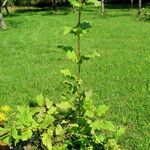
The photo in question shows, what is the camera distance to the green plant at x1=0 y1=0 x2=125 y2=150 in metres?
3.94

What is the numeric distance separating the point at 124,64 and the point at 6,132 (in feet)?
34.7

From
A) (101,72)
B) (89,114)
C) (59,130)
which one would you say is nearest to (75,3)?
(89,114)

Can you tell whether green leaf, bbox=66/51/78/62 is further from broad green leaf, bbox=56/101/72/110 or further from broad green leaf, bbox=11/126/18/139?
broad green leaf, bbox=11/126/18/139

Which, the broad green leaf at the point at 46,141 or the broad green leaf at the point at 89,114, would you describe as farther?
the broad green leaf at the point at 89,114

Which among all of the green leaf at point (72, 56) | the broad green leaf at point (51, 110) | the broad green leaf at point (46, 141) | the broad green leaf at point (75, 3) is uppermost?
the broad green leaf at point (75, 3)

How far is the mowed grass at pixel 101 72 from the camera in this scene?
9133 millimetres

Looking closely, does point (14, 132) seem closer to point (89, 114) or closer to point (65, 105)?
point (89, 114)

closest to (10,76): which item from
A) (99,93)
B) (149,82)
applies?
(99,93)

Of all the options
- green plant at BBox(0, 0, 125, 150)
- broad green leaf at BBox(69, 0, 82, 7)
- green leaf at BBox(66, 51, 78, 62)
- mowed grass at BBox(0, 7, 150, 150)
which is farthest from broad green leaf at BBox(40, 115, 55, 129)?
mowed grass at BBox(0, 7, 150, 150)

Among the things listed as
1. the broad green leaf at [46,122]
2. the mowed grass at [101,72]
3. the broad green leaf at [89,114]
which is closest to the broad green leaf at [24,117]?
the broad green leaf at [46,122]

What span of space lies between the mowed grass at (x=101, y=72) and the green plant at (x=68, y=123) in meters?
1.01

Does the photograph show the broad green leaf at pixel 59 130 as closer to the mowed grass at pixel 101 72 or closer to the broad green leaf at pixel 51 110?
the broad green leaf at pixel 51 110

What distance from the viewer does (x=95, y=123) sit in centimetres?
409

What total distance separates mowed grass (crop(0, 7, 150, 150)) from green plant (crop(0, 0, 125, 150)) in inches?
39.6
